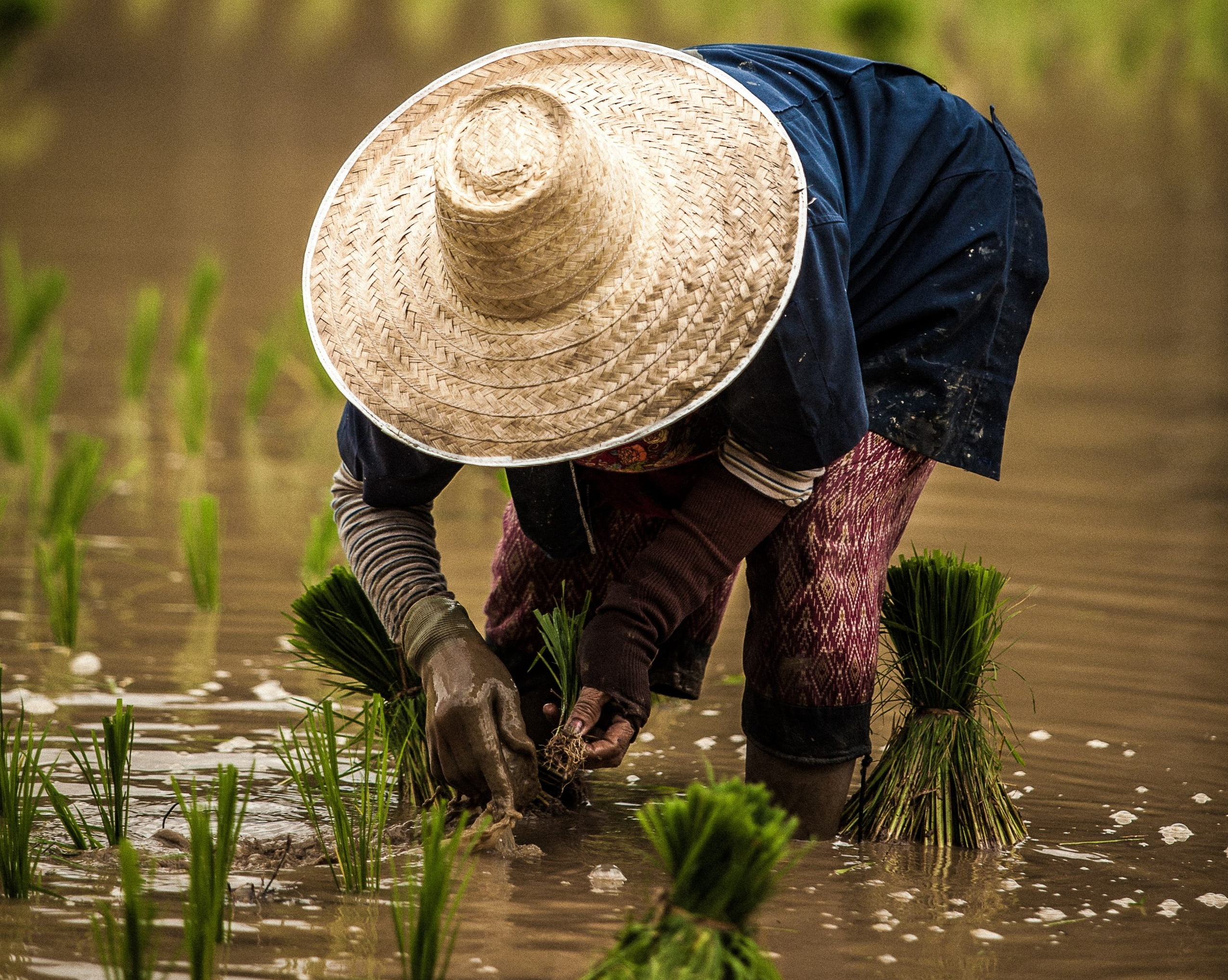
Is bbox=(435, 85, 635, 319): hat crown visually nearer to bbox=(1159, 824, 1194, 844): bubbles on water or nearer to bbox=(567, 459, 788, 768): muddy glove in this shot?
bbox=(567, 459, 788, 768): muddy glove

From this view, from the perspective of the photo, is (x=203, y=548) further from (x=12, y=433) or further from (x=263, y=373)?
(x=263, y=373)

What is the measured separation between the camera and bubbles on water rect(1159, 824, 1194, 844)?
2.55 metres

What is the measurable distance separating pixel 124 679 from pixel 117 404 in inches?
119

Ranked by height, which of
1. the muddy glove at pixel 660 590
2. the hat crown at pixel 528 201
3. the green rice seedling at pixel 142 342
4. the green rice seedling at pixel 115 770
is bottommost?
the green rice seedling at pixel 115 770

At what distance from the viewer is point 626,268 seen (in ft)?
6.61

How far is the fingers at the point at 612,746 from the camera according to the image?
2.12 metres

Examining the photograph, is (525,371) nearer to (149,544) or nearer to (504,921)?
(504,921)

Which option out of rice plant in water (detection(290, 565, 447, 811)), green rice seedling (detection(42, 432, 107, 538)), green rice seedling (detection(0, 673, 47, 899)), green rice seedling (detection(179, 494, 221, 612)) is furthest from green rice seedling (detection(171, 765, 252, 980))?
green rice seedling (detection(42, 432, 107, 538))

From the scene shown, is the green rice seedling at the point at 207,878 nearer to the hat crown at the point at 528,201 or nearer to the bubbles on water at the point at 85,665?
the hat crown at the point at 528,201

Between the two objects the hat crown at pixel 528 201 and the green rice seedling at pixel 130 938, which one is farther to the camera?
the hat crown at pixel 528 201

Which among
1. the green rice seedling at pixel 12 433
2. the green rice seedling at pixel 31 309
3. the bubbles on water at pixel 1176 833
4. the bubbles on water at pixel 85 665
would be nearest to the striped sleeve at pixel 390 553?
the bubbles on water at pixel 85 665

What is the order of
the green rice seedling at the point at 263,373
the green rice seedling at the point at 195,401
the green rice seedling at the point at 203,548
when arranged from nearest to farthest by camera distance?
the green rice seedling at the point at 203,548 < the green rice seedling at the point at 195,401 < the green rice seedling at the point at 263,373

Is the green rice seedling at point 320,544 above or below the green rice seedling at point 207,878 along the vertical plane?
above

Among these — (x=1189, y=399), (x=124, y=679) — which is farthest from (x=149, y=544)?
(x=1189, y=399)
